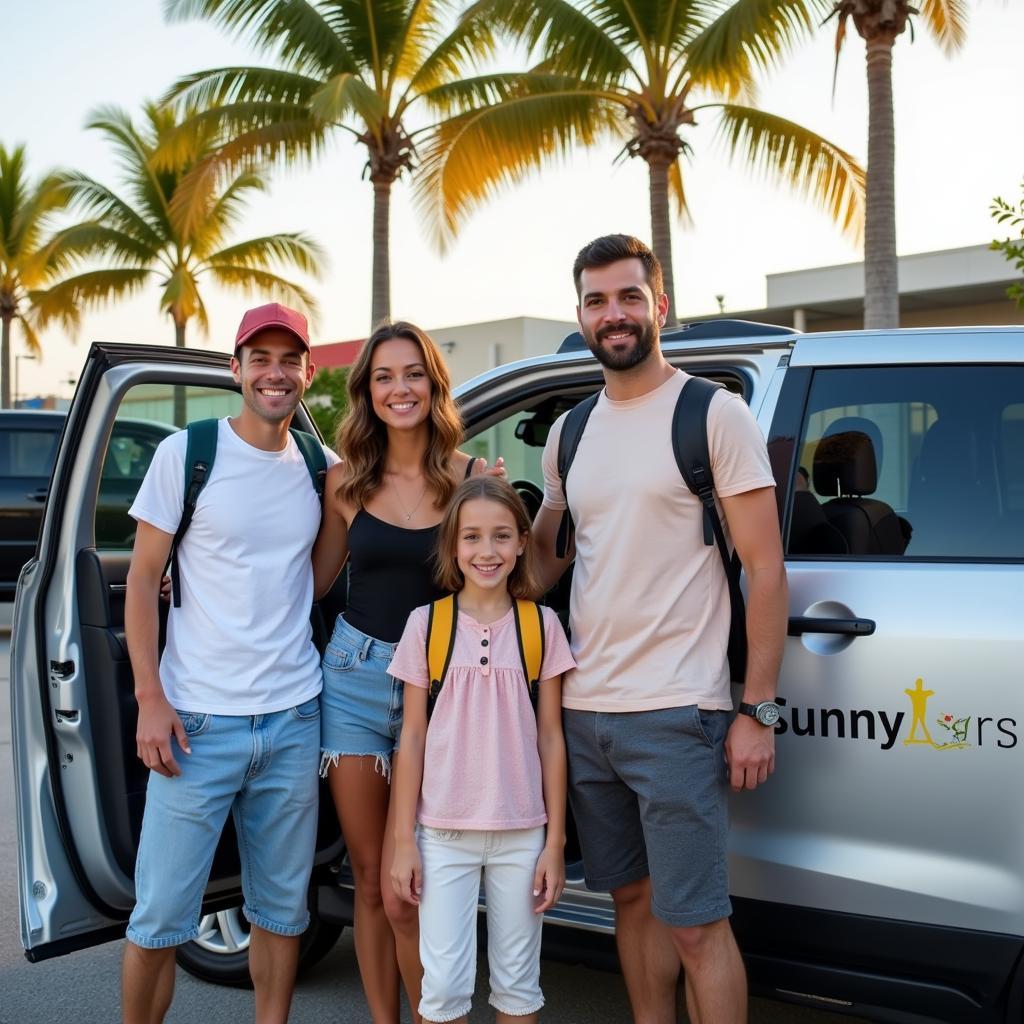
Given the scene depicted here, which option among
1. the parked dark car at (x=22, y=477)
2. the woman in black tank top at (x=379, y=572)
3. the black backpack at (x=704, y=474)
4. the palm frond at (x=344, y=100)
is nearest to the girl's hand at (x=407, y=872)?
the woman in black tank top at (x=379, y=572)

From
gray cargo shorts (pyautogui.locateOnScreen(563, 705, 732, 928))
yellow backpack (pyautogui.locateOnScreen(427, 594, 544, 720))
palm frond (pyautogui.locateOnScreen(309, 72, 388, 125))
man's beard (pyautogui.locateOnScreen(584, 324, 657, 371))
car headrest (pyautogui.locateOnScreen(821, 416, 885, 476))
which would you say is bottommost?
gray cargo shorts (pyautogui.locateOnScreen(563, 705, 732, 928))

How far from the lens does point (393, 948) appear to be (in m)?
3.06

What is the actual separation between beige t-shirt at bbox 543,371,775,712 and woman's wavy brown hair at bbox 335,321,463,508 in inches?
17.7

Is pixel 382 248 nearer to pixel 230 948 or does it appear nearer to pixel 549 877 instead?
pixel 230 948

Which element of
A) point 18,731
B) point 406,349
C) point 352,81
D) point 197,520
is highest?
point 352,81

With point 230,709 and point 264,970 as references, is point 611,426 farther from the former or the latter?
point 264,970

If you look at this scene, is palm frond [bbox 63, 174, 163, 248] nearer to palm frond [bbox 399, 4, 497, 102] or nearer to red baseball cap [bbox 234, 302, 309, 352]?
palm frond [bbox 399, 4, 497, 102]

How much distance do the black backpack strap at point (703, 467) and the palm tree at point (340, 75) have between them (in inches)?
511

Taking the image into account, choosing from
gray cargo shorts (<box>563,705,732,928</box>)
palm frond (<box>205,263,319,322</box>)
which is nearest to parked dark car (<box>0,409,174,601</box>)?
gray cargo shorts (<box>563,705,732,928</box>)

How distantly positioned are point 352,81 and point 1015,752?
13.4 m

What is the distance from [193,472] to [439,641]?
69cm

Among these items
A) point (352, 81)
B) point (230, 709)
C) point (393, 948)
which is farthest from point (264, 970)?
point (352, 81)

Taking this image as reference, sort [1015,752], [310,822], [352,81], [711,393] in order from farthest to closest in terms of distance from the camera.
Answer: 1. [352,81]
2. [310,822]
3. [711,393]
4. [1015,752]

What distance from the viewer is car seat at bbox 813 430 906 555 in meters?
2.92
